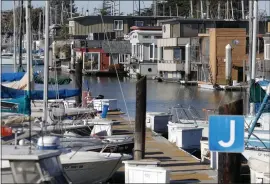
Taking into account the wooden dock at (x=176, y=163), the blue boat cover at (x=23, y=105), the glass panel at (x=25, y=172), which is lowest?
the wooden dock at (x=176, y=163)

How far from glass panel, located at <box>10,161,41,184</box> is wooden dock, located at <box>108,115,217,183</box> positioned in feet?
20.1

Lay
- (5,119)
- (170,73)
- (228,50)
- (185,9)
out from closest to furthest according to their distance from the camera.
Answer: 1. (5,119)
2. (228,50)
3. (170,73)
4. (185,9)

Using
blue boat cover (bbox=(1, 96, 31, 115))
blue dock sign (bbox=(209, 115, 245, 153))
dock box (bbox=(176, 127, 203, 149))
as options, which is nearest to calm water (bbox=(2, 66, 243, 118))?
dock box (bbox=(176, 127, 203, 149))

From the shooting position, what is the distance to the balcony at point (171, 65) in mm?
77312

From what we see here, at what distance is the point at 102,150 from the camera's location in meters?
23.5

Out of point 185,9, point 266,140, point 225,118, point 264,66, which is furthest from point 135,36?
point 225,118

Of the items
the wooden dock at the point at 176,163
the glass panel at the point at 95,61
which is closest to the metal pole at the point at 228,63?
the glass panel at the point at 95,61

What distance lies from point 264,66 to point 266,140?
31277mm

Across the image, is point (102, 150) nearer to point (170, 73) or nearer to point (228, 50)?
point (228, 50)

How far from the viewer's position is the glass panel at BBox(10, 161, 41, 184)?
1576cm

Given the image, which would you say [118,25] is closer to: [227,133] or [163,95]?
[163,95]

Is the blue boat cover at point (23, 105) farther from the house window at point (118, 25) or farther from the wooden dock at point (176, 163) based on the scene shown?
the house window at point (118, 25)

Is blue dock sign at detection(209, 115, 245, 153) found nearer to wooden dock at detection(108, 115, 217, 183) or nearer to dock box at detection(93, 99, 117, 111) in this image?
wooden dock at detection(108, 115, 217, 183)

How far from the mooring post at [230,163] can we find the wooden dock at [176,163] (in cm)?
272
